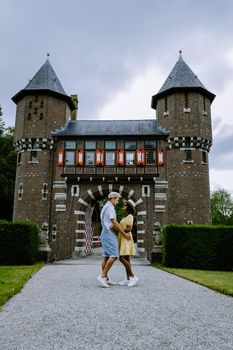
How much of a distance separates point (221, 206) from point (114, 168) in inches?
1880

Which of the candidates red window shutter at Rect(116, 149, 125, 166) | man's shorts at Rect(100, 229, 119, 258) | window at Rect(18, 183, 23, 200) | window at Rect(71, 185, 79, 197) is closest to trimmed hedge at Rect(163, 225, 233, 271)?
man's shorts at Rect(100, 229, 119, 258)

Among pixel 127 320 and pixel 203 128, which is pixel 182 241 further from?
pixel 203 128

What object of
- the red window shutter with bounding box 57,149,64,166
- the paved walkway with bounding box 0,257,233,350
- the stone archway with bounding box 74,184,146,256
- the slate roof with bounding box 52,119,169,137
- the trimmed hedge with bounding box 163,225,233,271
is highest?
the slate roof with bounding box 52,119,169,137

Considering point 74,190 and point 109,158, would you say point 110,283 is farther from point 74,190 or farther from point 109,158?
point 109,158

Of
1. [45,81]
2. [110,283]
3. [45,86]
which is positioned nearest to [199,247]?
[110,283]

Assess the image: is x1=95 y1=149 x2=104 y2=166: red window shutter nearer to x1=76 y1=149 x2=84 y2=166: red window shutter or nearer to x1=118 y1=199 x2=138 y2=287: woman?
x1=76 y1=149 x2=84 y2=166: red window shutter

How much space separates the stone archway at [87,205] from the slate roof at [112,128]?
4.04m

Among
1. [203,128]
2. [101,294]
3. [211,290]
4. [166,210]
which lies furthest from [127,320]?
[203,128]

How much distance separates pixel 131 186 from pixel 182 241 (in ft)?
33.9

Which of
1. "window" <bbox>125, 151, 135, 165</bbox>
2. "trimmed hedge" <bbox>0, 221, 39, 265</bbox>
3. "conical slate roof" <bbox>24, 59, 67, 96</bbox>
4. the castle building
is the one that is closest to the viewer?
"trimmed hedge" <bbox>0, 221, 39, 265</bbox>

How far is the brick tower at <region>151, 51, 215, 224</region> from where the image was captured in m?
23.2

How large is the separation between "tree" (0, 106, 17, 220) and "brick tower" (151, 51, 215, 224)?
15298 mm

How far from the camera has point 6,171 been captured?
106 ft

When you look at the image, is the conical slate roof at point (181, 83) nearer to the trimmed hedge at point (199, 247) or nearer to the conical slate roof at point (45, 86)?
the conical slate roof at point (45, 86)
